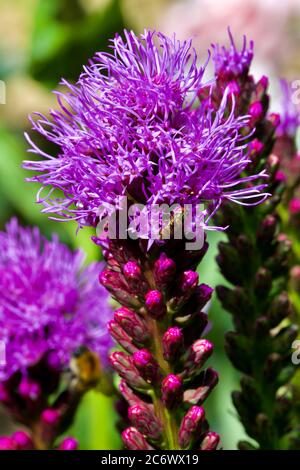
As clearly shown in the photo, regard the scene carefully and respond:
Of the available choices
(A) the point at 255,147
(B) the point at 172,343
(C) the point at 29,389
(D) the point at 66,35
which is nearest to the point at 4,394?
(C) the point at 29,389

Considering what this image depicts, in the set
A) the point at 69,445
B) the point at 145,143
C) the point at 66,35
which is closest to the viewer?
the point at 145,143

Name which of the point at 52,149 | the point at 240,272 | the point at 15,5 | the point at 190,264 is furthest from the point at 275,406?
the point at 15,5

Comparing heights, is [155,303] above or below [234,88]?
below

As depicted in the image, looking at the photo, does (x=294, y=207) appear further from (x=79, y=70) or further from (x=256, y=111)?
(x=79, y=70)

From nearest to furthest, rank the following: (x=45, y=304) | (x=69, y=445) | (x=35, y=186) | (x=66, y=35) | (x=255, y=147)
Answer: (x=255, y=147) → (x=69, y=445) → (x=45, y=304) → (x=66, y=35) → (x=35, y=186)

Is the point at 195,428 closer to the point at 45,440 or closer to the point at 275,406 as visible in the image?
the point at 275,406

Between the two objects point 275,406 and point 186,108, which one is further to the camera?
point 275,406

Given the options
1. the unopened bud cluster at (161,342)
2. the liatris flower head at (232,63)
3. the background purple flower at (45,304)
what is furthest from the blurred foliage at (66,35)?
the unopened bud cluster at (161,342)
